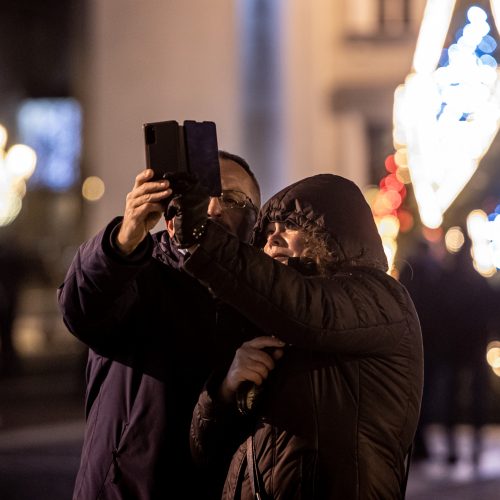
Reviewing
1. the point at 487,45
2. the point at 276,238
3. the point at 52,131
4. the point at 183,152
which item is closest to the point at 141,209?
the point at 183,152

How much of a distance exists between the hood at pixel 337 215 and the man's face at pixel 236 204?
46 cm

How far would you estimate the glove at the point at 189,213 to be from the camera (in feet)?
8.05

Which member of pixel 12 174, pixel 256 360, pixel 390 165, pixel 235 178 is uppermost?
pixel 235 178

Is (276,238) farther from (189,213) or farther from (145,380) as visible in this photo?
(145,380)

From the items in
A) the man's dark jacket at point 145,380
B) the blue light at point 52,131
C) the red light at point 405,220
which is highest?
the man's dark jacket at point 145,380

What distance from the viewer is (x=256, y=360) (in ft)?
8.81

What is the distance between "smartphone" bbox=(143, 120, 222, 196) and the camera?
2.65 m

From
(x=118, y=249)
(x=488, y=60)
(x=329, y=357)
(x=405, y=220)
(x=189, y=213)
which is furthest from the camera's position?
(x=405, y=220)

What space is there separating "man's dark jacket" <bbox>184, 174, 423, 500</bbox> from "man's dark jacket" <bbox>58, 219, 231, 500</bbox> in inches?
13.9

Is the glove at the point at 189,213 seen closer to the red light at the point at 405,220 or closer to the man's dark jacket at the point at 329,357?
the man's dark jacket at the point at 329,357

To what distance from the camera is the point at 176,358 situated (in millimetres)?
3176

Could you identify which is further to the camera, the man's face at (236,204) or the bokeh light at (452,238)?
the bokeh light at (452,238)

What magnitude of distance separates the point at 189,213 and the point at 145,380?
0.84 m

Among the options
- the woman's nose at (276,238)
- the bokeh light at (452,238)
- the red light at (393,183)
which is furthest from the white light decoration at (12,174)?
the woman's nose at (276,238)
